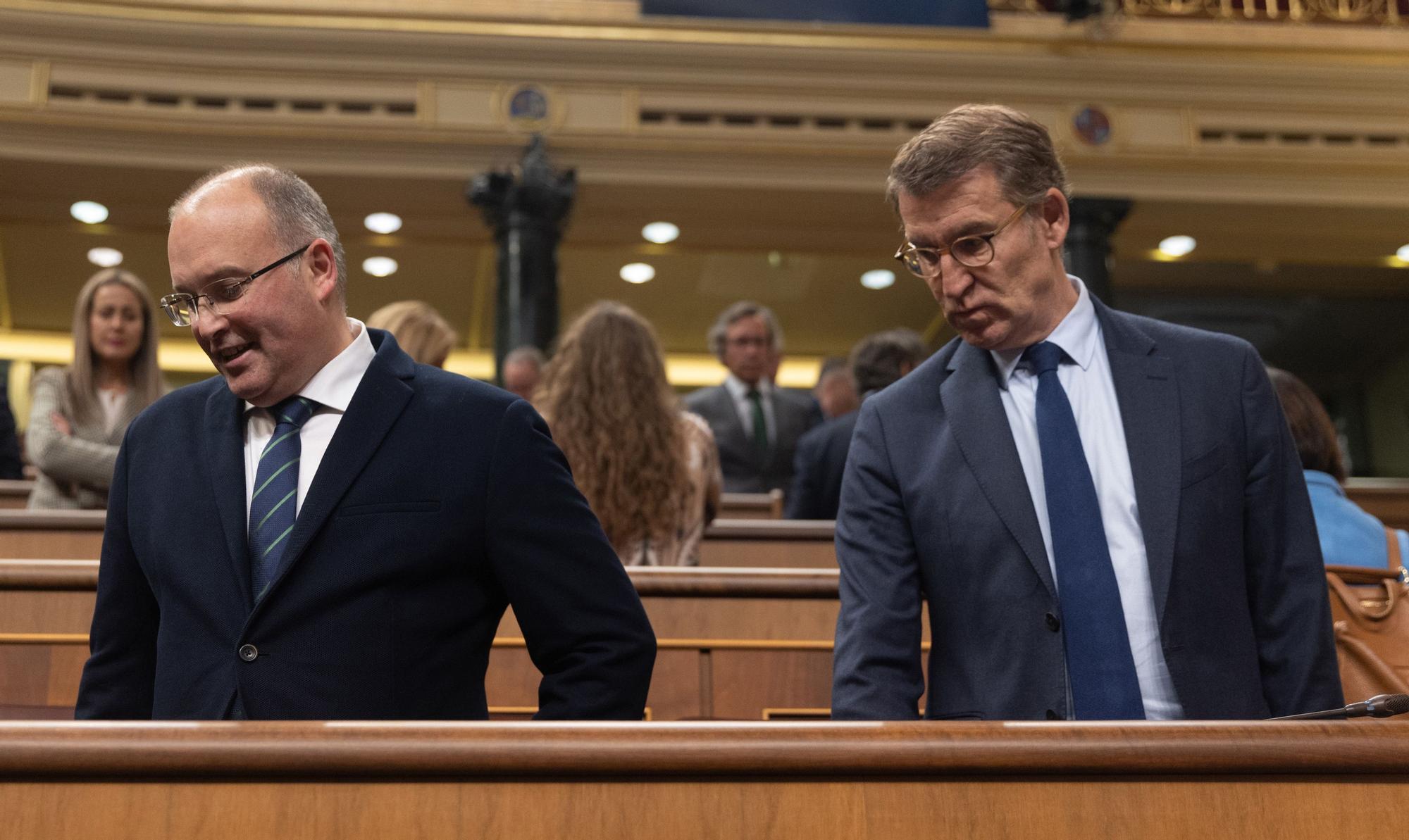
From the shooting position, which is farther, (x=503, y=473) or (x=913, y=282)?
(x=913, y=282)

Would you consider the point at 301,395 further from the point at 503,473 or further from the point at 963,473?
the point at 963,473

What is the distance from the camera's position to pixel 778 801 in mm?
1127

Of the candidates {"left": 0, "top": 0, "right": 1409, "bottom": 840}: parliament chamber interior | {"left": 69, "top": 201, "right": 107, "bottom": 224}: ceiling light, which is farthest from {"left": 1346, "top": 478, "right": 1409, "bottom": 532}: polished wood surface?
{"left": 69, "top": 201, "right": 107, "bottom": 224}: ceiling light

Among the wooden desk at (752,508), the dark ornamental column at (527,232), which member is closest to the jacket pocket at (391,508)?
the wooden desk at (752,508)

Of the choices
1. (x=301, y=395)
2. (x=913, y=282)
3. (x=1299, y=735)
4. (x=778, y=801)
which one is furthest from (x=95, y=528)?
(x=913, y=282)

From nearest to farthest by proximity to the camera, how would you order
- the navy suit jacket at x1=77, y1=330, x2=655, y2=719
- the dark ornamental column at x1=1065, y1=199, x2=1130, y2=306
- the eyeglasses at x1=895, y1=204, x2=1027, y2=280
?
1. the navy suit jacket at x1=77, y1=330, x2=655, y2=719
2. the eyeglasses at x1=895, y1=204, x2=1027, y2=280
3. the dark ornamental column at x1=1065, y1=199, x2=1130, y2=306

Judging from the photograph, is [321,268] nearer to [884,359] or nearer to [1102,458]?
[1102,458]

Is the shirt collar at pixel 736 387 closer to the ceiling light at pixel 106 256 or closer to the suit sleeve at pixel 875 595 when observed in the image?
the suit sleeve at pixel 875 595

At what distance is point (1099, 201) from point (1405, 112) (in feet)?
6.15

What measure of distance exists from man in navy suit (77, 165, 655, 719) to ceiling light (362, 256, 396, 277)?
7530 mm

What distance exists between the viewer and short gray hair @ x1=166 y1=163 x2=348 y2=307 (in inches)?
62.6

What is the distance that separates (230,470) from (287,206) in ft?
1.05

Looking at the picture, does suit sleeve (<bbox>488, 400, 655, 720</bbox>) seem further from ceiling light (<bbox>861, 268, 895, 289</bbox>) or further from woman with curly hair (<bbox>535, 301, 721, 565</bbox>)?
ceiling light (<bbox>861, 268, 895, 289</bbox>)

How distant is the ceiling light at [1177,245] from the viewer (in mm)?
8398
